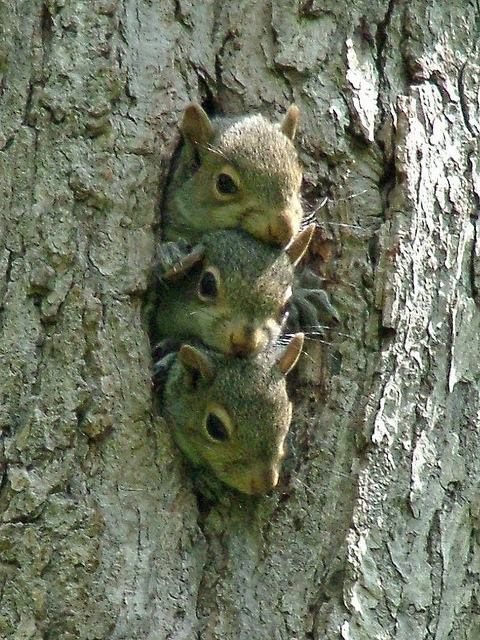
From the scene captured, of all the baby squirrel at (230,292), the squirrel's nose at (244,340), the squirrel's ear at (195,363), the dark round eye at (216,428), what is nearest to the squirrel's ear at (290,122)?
the baby squirrel at (230,292)

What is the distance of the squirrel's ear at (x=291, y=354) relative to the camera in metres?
3.49

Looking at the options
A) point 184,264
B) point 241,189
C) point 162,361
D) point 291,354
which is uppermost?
point 241,189

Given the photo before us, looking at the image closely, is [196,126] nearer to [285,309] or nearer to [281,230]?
[281,230]

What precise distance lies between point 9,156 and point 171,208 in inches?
25.5

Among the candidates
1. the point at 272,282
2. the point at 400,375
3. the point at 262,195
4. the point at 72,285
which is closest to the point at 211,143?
the point at 262,195

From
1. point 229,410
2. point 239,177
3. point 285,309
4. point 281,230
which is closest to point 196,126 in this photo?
point 239,177

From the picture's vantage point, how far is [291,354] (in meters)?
3.54

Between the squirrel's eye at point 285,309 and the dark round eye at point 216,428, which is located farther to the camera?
the squirrel's eye at point 285,309

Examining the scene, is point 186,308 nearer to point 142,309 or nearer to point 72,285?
point 142,309

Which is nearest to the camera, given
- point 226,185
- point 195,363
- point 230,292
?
point 195,363

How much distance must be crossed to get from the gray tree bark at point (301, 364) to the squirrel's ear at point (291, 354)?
12cm

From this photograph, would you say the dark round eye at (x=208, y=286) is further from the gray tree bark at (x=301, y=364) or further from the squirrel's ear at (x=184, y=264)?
the gray tree bark at (x=301, y=364)

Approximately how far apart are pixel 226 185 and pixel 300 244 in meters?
0.35

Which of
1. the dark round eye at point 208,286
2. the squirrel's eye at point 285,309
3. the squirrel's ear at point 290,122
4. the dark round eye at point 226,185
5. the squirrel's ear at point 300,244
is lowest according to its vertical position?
the squirrel's eye at point 285,309
